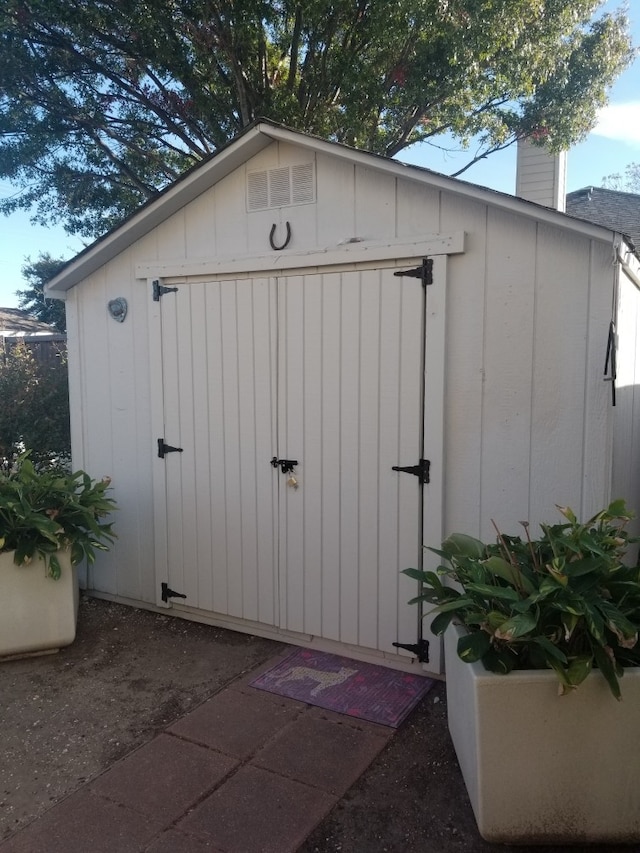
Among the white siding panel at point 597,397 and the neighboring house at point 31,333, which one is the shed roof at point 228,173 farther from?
the neighboring house at point 31,333

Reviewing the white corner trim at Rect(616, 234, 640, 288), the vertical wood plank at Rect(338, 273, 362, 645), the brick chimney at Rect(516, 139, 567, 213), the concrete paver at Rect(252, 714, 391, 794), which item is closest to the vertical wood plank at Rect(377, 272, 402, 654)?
the vertical wood plank at Rect(338, 273, 362, 645)

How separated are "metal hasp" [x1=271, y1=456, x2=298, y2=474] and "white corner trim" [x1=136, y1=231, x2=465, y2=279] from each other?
3.65 ft

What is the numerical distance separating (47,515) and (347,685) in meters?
1.96

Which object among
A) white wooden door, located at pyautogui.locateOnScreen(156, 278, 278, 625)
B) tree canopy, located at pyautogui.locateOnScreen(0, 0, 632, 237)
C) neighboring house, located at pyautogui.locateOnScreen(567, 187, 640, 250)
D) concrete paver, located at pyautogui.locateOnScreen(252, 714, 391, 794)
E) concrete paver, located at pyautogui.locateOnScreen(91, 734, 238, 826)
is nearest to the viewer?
concrete paver, located at pyautogui.locateOnScreen(91, 734, 238, 826)

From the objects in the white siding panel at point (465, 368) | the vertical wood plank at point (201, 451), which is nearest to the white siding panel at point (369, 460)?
the white siding panel at point (465, 368)

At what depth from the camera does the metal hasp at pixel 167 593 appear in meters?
4.34

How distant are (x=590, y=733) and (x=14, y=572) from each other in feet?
10.0

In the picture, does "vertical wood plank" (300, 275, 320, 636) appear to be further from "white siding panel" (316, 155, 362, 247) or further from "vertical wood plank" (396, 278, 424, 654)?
"vertical wood plank" (396, 278, 424, 654)

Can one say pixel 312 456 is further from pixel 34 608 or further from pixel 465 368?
pixel 34 608

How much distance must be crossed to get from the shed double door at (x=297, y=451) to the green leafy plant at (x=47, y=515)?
0.55m

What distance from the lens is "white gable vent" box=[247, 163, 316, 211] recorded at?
3711 mm

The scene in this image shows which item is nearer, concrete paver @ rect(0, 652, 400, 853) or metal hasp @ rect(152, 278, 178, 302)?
concrete paver @ rect(0, 652, 400, 853)

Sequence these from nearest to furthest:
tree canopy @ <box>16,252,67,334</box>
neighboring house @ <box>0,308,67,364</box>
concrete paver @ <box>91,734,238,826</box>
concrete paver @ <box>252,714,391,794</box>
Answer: concrete paver @ <box>91,734,238,826</box> < concrete paver @ <box>252,714,391,794</box> < neighboring house @ <box>0,308,67,364</box> < tree canopy @ <box>16,252,67,334</box>

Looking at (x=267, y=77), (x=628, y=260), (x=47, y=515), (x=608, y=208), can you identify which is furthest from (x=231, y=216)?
(x=608, y=208)
